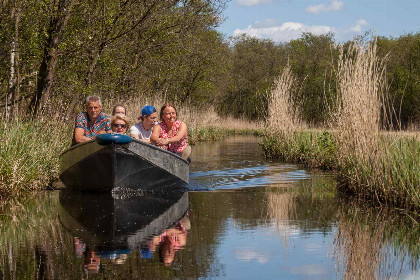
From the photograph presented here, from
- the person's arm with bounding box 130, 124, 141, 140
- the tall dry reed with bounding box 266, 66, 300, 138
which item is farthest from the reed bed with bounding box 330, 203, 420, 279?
the tall dry reed with bounding box 266, 66, 300, 138

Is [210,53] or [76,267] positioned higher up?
[210,53]

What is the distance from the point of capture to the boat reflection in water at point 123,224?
5895 mm

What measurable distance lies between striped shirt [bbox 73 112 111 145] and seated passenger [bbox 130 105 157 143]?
1.54 ft

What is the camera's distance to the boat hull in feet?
33.4

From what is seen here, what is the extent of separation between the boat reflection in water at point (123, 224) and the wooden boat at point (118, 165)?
0.78 feet

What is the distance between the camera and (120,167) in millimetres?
10320

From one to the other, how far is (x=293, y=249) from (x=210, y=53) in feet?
103

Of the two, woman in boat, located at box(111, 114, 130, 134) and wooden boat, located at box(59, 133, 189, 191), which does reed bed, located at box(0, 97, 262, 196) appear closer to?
wooden boat, located at box(59, 133, 189, 191)

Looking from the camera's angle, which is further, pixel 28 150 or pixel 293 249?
pixel 28 150

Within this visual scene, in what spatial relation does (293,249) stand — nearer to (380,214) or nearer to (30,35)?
(380,214)

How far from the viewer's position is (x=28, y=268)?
5180 mm

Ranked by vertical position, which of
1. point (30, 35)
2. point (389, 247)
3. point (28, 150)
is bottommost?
point (389, 247)

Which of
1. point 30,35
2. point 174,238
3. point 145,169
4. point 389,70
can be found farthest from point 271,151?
point 389,70

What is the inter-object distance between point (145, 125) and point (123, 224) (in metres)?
4.10
